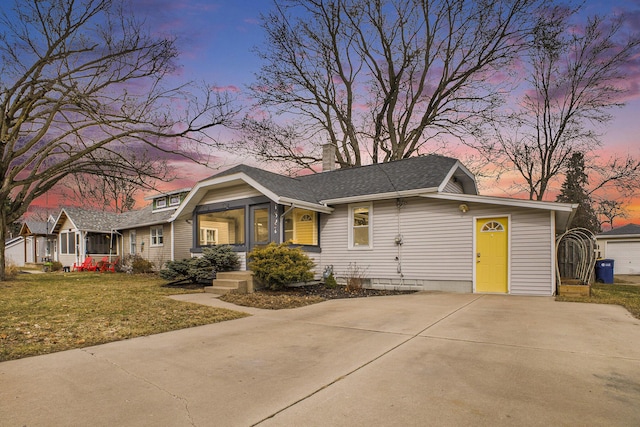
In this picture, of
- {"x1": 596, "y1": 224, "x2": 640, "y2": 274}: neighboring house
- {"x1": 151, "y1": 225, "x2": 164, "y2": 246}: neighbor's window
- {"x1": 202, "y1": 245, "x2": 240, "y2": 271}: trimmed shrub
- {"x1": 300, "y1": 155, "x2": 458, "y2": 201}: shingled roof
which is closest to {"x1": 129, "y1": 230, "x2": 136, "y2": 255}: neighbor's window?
{"x1": 151, "y1": 225, "x2": 164, "y2": 246}: neighbor's window

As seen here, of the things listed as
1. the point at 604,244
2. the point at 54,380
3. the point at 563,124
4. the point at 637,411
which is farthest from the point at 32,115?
the point at 604,244

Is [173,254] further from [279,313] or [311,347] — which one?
[311,347]

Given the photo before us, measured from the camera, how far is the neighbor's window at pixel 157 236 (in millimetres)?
21633

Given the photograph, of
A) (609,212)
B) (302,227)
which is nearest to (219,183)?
(302,227)

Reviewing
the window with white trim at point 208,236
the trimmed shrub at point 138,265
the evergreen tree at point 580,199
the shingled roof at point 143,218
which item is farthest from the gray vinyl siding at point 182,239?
the evergreen tree at point 580,199

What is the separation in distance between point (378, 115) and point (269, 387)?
25038mm

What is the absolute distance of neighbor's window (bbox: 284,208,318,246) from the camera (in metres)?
14.2

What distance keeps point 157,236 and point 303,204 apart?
514 inches

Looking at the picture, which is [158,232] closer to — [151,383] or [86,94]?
[86,94]

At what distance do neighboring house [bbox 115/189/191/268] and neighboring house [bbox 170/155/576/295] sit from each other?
4.33 metres

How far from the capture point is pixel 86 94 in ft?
41.9

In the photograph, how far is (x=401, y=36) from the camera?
78.0 ft

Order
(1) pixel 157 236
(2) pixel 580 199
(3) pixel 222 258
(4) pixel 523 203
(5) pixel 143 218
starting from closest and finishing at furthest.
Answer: (4) pixel 523 203 → (3) pixel 222 258 → (1) pixel 157 236 → (5) pixel 143 218 → (2) pixel 580 199

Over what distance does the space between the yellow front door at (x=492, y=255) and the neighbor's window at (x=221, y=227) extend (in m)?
9.22
